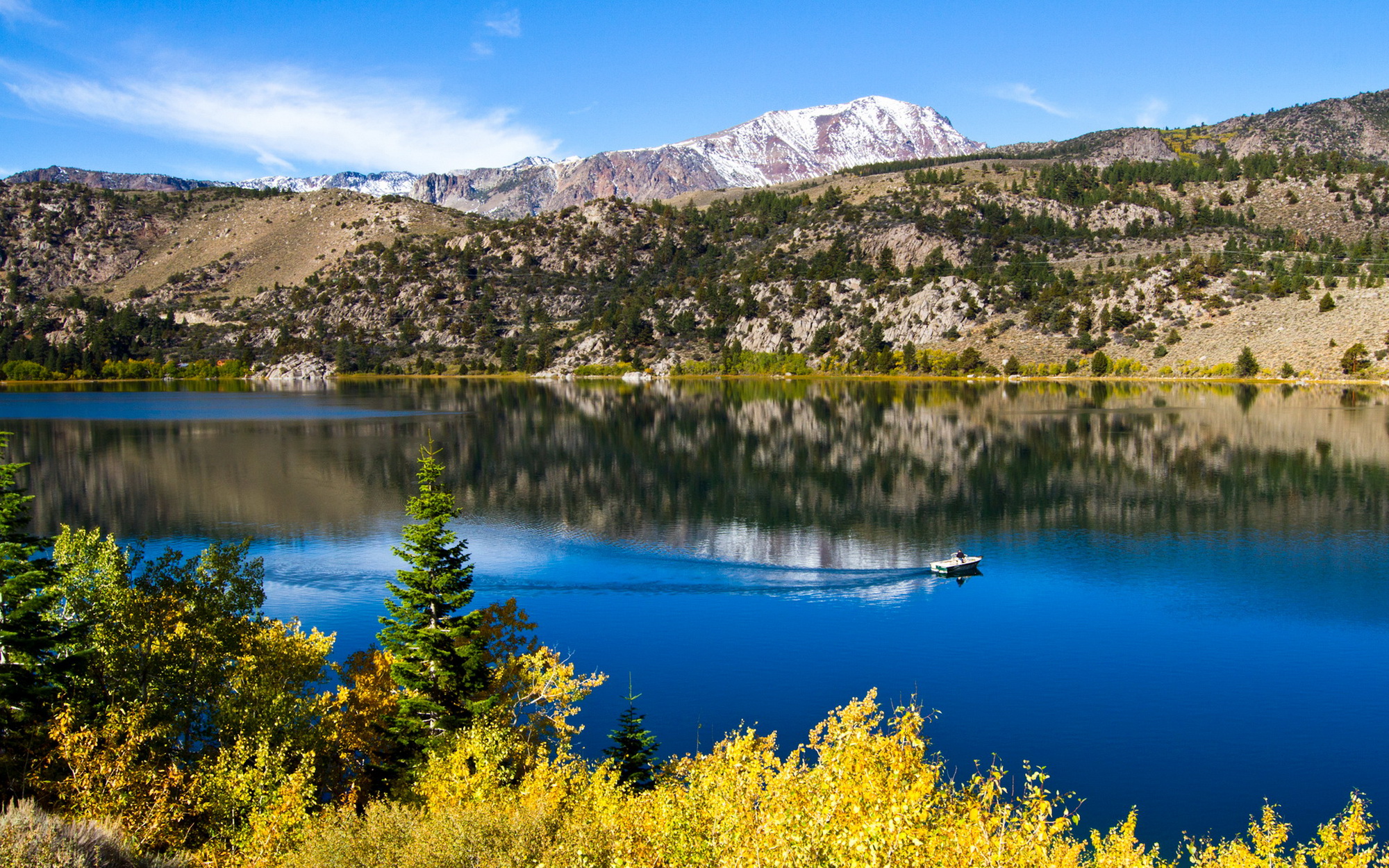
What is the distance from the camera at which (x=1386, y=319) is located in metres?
168

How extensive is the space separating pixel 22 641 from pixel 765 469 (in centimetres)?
6020

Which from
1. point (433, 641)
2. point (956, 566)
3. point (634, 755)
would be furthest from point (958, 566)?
point (433, 641)

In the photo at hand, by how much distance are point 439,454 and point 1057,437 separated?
6218 centimetres

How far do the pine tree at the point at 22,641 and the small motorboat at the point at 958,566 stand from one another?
37169mm

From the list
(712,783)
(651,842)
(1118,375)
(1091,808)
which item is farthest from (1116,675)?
(1118,375)

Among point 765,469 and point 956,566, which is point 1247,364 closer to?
point 765,469

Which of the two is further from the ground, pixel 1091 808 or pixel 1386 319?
pixel 1386 319

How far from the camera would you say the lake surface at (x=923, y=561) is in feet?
96.1

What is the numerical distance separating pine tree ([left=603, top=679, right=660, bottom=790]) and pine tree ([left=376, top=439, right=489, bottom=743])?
4004mm

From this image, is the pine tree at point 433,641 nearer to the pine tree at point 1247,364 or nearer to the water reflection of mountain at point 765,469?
the water reflection of mountain at point 765,469

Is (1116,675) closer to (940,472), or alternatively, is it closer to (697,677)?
(697,677)

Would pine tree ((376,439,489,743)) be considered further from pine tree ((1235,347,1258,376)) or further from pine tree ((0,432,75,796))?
pine tree ((1235,347,1258,376))

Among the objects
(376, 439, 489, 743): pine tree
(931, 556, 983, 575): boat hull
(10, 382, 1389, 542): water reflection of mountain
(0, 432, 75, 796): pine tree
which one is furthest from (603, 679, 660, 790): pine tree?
(10, 382, 1389, 542): water reflection of mountain

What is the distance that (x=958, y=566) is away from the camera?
47.0 meters
